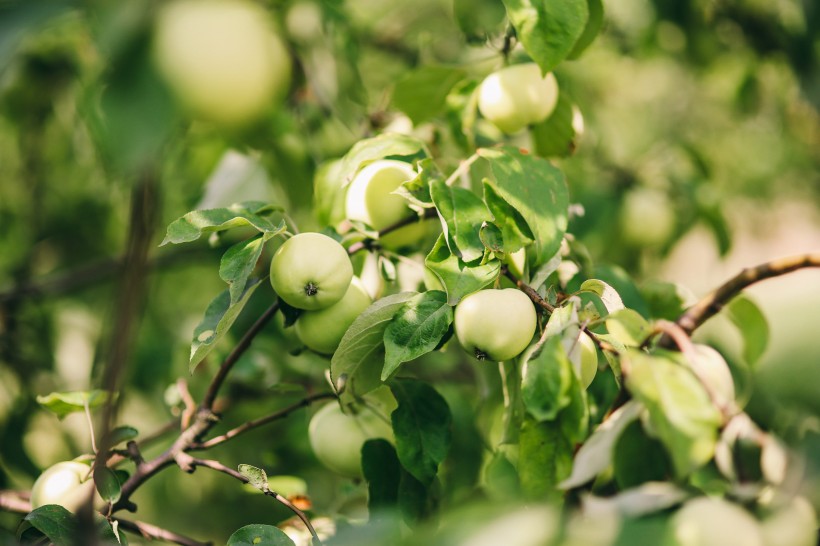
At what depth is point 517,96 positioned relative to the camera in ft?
3.07

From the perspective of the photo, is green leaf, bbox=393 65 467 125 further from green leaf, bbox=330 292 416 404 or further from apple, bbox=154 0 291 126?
apple, bbox=154 0 291 126

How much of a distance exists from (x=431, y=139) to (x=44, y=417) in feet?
3.93

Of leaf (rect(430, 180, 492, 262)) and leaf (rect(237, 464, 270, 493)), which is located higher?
leaf (rect(430, 180, 492, 262))

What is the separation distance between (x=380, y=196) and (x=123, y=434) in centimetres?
44

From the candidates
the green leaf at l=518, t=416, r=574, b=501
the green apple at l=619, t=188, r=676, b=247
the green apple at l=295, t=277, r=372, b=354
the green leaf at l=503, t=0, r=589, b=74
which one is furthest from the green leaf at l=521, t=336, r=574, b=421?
the green apple at l=619, t=188, r=676, b=247

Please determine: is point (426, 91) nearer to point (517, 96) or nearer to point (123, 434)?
point (517, 96)

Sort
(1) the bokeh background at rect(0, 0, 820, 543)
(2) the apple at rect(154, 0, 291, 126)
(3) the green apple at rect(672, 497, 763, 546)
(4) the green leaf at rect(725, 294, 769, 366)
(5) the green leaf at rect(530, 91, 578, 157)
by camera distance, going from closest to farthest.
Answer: (2) the apple at rect(154, 0, 291, 126), (3) the green apple at rect(672, 497, 763, 546), (4) the green leaf at rect(725, 294, 769, 366), (5) the green leaf at rect(530, 91, 578, 157), (1) the bokeh background at rect(0, 0, 820, 543)

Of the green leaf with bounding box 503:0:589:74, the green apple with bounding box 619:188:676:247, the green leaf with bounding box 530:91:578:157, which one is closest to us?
the green leaf with bounding box 503:0:589:74

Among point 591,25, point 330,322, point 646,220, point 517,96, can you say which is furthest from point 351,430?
point 646,220

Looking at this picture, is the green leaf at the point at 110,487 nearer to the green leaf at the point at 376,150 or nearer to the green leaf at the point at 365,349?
the green leaf at the point at 365,349

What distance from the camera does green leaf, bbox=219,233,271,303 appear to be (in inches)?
29.1

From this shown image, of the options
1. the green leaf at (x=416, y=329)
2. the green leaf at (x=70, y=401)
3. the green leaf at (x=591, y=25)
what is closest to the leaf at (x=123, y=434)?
the green leaf at (x=70, y=401)

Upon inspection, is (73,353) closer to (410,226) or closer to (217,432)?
(217,432)

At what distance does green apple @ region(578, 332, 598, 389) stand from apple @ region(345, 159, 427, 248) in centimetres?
31
